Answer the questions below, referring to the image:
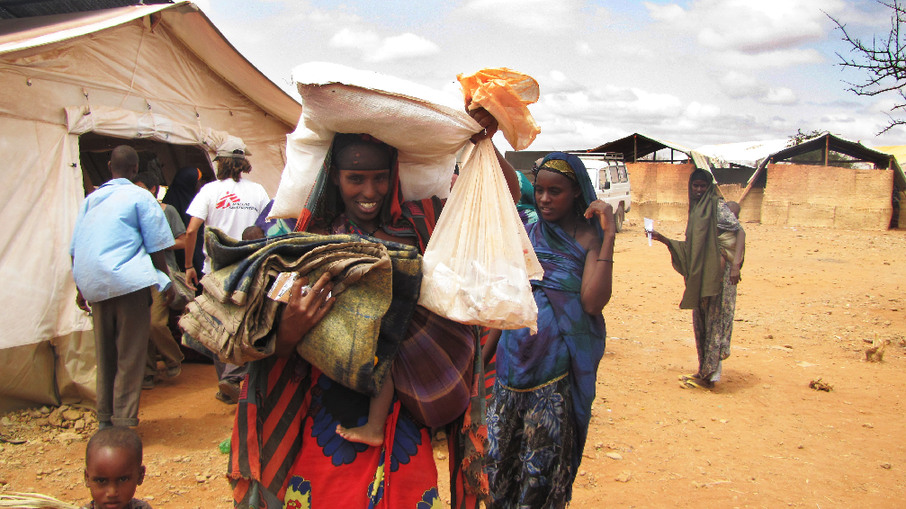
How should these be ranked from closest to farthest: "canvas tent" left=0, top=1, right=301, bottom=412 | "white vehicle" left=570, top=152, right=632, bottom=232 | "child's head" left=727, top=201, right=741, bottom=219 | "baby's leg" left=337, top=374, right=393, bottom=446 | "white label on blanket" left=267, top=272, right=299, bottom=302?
"white label on blanket" left=267, top=272, right=299, bottom=302 < "baby's leg" left=337, top=374, right=393, bottom=446 < "canvas tent" left=0, top=1, right=301, bottom=412 < "child's head" left=727, top=201, right=741, bottom=219 < "white vehicle" left=570, top=152, right=632, bottom=232

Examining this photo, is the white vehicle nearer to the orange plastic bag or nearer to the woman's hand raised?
the woman's hand raised

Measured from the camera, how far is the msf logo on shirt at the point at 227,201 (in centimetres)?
502

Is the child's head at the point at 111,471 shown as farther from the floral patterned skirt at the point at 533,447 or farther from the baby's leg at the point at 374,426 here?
the floral patterned skirt at the point at 533,447

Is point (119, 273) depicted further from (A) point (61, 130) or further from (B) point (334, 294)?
(B) point (334, 294)

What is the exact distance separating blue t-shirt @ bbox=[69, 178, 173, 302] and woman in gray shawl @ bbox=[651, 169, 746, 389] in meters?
4.00

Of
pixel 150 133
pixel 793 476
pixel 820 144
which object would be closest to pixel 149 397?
pixel 150 133

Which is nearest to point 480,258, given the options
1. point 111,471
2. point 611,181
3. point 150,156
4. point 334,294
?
point 334,294

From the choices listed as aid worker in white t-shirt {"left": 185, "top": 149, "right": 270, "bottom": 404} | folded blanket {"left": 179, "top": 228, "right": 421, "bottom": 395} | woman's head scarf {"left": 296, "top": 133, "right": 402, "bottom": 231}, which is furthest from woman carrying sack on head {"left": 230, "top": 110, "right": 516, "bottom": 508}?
aid worker in white t-shirt {"left": 185, "top": 149, "right": 270, "bottom": 404}

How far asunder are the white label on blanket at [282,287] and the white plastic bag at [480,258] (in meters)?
0.34

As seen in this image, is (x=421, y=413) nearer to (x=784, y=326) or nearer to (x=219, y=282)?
(x=219, y=282)

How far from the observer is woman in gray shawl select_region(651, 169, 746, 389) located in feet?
18.4

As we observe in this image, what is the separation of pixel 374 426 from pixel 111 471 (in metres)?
0.99

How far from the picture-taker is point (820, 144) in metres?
22.7

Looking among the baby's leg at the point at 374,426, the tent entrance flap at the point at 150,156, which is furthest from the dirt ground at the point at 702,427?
the tent entrance flap at the point at 150,156
